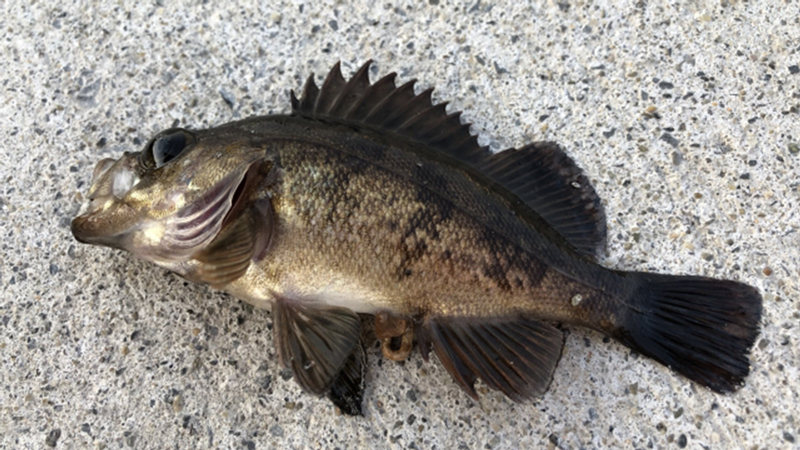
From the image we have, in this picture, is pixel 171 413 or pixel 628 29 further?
pixel 628 29

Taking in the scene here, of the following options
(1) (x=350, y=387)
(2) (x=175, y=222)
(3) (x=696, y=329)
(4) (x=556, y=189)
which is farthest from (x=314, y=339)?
(3) (x=696, y=329)

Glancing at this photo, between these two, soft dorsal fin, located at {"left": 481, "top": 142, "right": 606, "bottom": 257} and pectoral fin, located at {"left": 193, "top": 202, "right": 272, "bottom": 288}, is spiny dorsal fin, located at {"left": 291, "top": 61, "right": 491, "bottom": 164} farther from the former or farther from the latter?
pectoral fin, located at {"left": 193, "top": 202, "right": 272, "bottom": 288}

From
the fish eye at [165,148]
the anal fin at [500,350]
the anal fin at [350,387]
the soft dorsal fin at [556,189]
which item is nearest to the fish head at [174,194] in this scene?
the fish eye at [165,148]

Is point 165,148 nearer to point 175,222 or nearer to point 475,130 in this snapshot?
point 175,222

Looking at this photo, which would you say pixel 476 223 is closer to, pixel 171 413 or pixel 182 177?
pixel 182 177

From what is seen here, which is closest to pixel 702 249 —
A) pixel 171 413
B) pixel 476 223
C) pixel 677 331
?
pixel 677 331

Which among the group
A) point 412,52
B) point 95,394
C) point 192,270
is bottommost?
point 95,394

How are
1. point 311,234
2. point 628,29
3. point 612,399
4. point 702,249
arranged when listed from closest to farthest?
point 311,234 < point 612,399 < point 702,249 < point 628,29

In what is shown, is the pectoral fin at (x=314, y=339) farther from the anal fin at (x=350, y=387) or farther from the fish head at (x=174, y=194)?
the fish head at (x=174, y=194)

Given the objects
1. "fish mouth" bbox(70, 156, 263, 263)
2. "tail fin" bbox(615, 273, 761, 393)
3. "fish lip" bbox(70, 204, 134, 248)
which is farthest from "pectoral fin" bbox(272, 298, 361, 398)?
"tail fin" bbox(615, 273, 761, 393)
